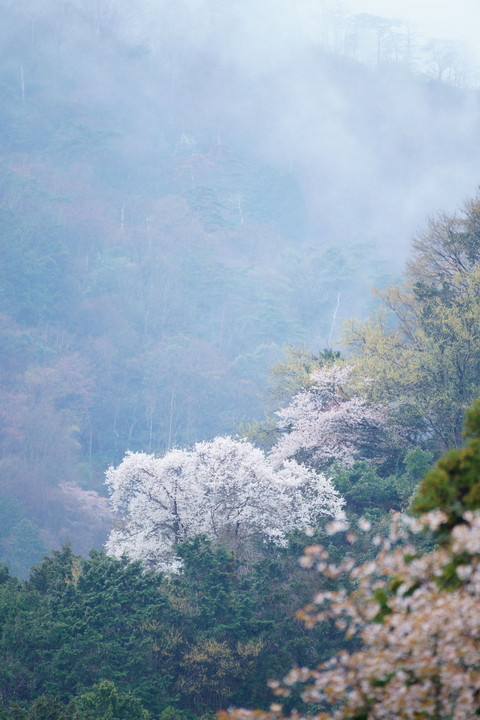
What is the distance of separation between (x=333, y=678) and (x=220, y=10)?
14670 centimetres

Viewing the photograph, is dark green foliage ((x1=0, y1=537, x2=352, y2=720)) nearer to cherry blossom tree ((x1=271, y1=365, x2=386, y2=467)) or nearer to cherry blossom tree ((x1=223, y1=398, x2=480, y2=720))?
cherry blossom tree ((x1=271, y1=365, x2=386, y2=467))

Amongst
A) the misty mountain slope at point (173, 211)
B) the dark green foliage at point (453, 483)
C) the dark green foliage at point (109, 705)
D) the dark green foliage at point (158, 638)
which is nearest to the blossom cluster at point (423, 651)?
the dark green foliage at point (453, 483)

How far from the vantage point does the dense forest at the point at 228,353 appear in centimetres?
1175

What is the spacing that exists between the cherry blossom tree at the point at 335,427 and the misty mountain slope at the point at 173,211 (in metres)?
21.8

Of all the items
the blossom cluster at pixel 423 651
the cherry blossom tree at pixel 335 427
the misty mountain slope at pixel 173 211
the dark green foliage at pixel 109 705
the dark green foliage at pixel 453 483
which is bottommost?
the blossom cluster at pixel 423 651

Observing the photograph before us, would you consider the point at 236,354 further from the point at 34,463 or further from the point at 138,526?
the point at 138,526

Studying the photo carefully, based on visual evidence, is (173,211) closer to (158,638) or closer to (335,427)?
(335,427)

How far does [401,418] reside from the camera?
1930cm

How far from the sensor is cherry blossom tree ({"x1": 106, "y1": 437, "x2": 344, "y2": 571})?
16344 millimetres

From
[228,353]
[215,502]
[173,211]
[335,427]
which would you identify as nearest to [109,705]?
[215,502]

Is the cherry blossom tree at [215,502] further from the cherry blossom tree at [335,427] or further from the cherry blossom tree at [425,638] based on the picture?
the cherry blossom tree at [425,638]

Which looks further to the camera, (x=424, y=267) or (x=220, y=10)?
(x=220, y=10)

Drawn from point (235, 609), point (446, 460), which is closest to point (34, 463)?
point (235, 609)

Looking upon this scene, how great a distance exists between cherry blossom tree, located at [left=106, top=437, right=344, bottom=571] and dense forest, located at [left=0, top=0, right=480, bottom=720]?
0.08 meters
